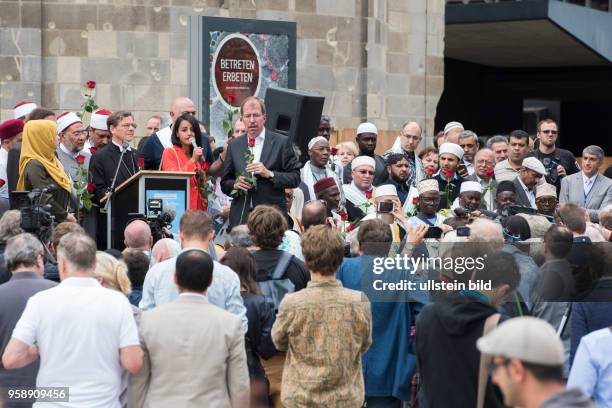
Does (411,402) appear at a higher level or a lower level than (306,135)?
lower

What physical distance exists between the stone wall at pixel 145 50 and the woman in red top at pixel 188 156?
5397 mm

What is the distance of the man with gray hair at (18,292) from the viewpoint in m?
7.42

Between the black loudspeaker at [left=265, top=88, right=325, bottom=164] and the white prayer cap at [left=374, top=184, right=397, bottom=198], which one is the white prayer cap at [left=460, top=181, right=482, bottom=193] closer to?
the white prayer cap at [left=374, top=184, right=397, bottom=198]

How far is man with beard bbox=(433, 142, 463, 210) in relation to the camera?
13.3 meters

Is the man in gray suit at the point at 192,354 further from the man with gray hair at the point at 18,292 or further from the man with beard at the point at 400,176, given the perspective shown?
the man with beard at the point at 400,176

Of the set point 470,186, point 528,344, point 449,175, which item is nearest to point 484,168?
point 449,175

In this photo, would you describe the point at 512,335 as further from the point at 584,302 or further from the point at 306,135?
the point at 306,135

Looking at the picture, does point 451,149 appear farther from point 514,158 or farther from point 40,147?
point 40,147

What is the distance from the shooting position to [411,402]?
861cm

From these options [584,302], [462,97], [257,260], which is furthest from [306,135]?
[462,97]

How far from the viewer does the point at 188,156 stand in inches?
475

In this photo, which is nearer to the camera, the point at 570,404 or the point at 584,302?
the point at 570,404

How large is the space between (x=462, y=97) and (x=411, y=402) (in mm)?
23898

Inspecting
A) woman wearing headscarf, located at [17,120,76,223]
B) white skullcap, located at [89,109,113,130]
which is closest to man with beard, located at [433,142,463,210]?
white skullcap, located at [89,109,113,130]
